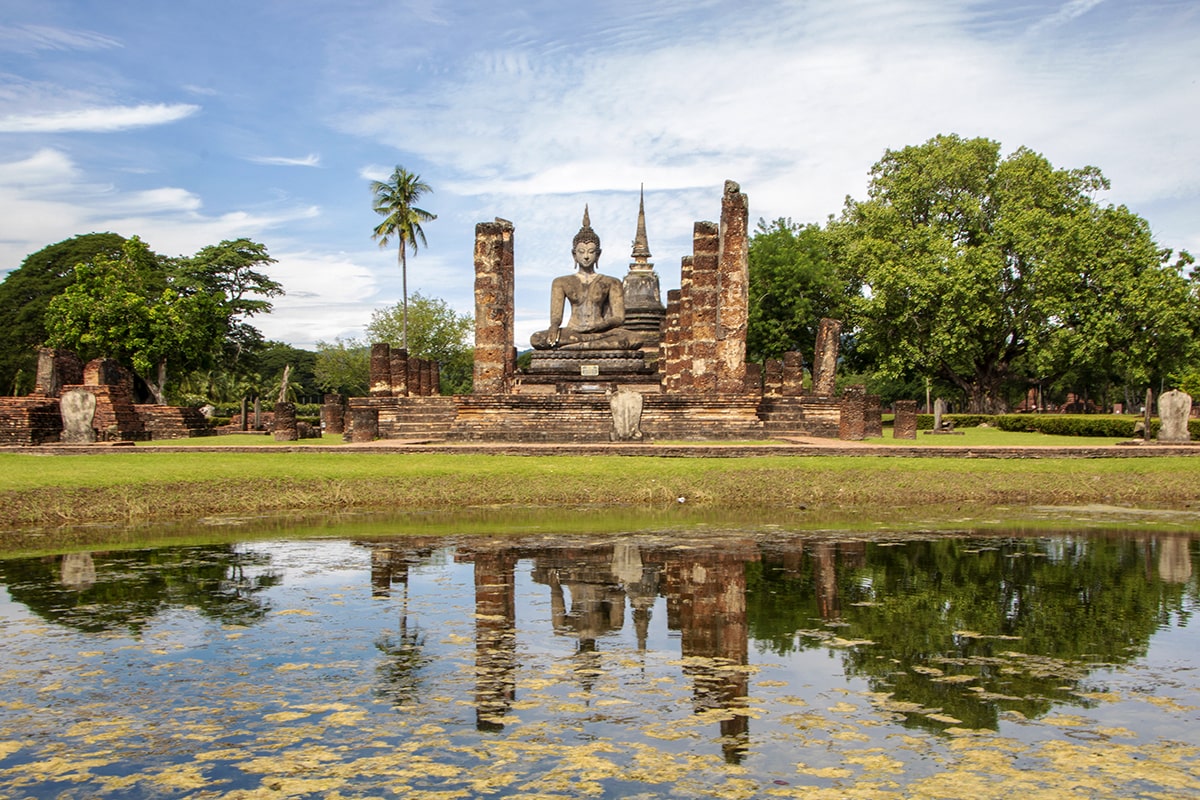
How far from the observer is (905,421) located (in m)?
25.1

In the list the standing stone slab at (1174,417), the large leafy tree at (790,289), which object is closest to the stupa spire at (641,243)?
the large leafy tree at (790,289)

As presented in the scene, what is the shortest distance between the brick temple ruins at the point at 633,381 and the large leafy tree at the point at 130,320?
1336 centimetres

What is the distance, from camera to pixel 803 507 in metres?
14.2

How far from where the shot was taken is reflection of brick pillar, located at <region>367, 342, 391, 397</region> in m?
27.6

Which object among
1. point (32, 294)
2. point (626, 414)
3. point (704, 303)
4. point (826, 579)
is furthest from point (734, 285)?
point (32, 294)

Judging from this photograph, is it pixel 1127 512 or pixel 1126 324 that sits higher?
pixel 1126 324

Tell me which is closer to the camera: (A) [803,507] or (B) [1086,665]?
(B) [1086,665]

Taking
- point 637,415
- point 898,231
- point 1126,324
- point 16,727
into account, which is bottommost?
point 16,727

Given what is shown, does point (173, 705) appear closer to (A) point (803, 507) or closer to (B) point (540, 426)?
(A) point (803, 507)

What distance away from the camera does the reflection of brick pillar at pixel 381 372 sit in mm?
27578

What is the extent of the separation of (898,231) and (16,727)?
126 feet

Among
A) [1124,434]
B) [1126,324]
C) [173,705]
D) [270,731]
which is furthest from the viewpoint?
[1126,324]

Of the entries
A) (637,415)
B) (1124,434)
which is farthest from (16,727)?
(1124,434)

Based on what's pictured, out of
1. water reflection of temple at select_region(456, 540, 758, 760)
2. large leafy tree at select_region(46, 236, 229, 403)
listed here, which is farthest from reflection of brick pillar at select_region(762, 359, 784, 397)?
large leafy tree at select_region(46, 236, 229, 403)
